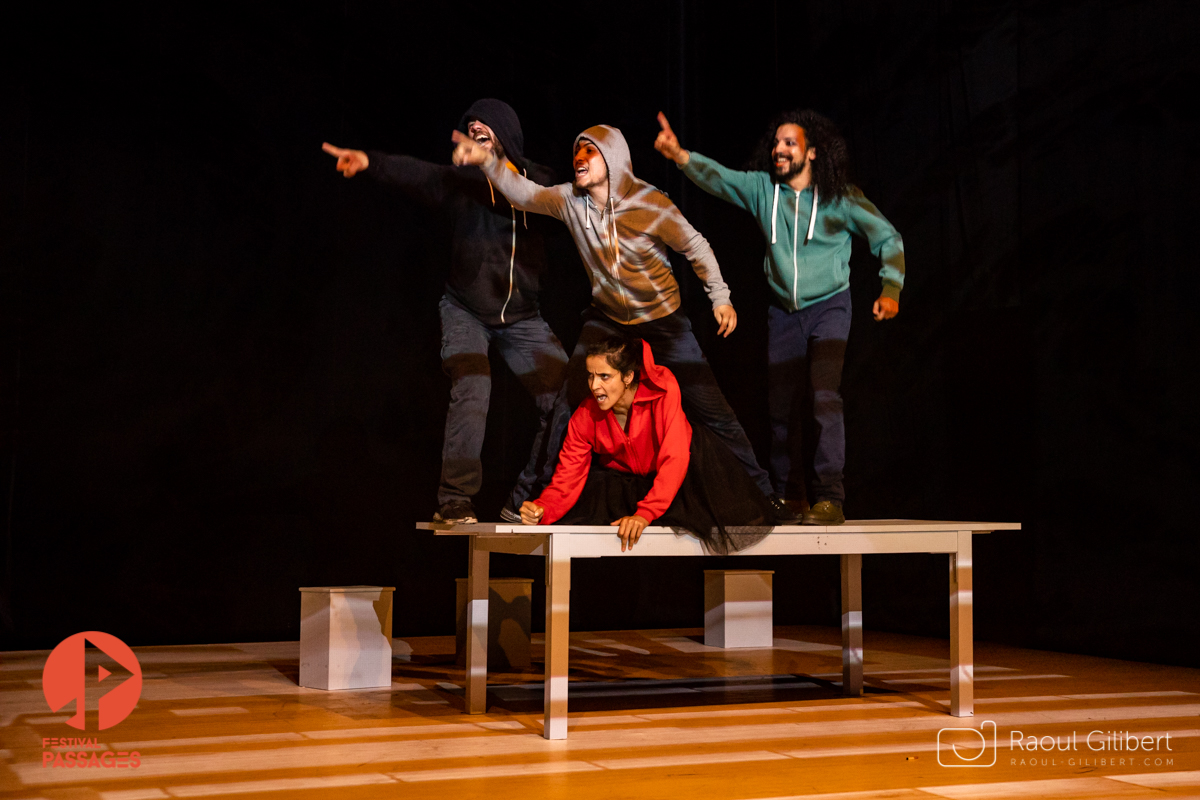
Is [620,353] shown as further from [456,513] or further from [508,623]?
[508,623]

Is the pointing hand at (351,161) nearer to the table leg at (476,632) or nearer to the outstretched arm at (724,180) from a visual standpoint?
the outstretched arm at (724,180)

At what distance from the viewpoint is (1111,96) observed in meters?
5.34

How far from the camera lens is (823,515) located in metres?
4.04

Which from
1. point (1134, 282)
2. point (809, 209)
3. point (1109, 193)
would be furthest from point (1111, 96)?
point (809, 209)

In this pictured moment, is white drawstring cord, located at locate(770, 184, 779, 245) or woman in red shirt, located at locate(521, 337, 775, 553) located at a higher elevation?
white drawstring cord, located at locate(770, 184, 779, 245)

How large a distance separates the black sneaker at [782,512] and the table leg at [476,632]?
1060 millimetres

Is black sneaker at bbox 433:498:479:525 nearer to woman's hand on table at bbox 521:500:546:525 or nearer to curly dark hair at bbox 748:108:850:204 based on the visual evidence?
woman's hand on table at bbox 521:500:546:525

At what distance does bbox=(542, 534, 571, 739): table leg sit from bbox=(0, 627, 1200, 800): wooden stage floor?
81 mm

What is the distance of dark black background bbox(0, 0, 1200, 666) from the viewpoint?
525 centimetres

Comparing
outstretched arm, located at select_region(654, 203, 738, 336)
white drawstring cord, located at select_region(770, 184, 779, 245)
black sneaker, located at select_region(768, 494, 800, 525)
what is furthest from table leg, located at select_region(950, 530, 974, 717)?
white drawstring cord, located at select_region(770, 184, 779, 245)

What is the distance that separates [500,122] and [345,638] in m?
2.06

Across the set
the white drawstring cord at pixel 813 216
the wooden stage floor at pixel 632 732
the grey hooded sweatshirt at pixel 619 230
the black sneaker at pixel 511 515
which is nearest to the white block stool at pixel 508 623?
the wooden stage floor at pixel 632 732

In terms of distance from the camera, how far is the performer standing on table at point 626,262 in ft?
13.5

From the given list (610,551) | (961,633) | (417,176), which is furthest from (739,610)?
(417,176)
